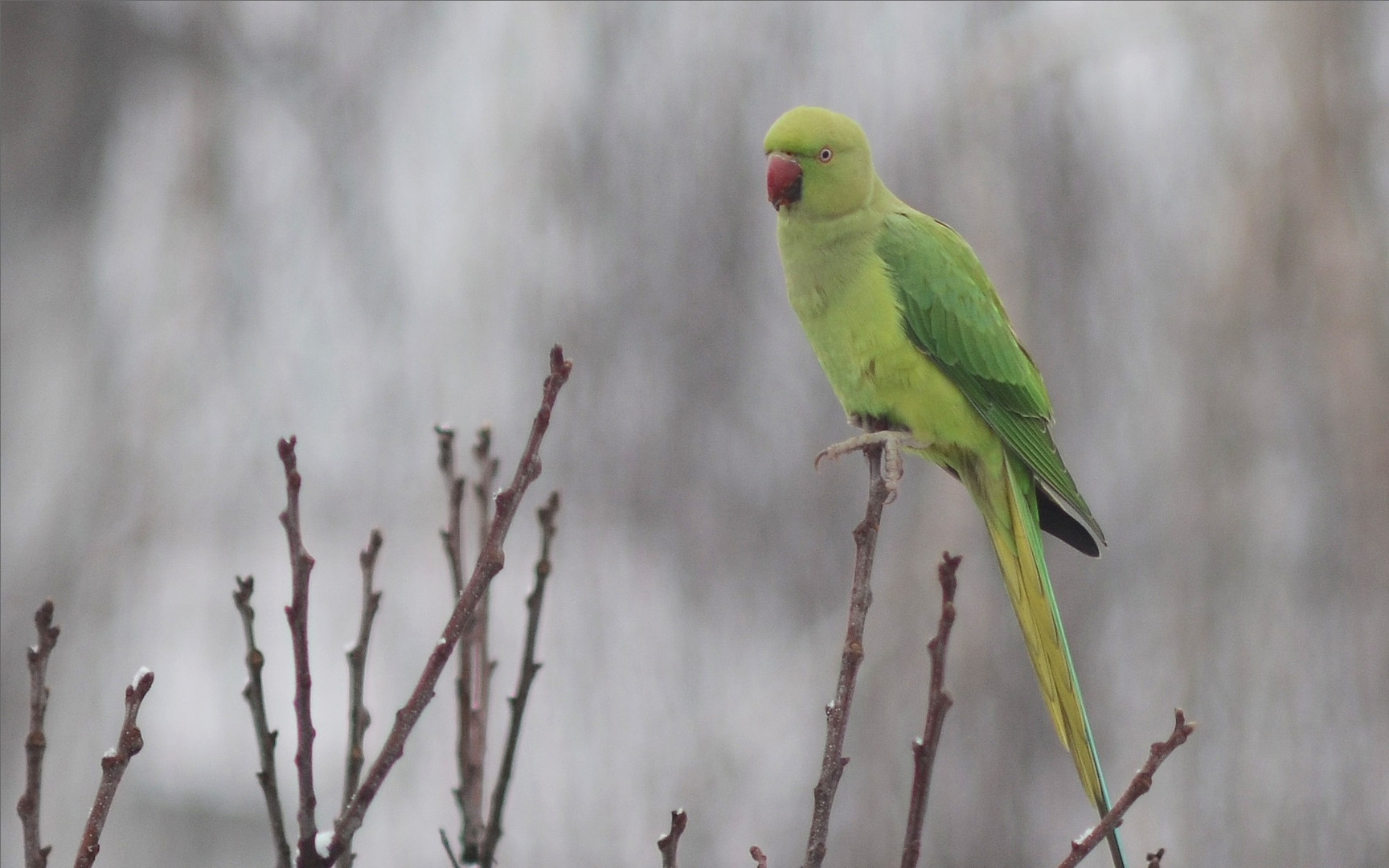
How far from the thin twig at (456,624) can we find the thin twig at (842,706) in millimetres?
186

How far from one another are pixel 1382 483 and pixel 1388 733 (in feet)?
1.31

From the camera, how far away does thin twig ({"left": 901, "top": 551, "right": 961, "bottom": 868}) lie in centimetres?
54

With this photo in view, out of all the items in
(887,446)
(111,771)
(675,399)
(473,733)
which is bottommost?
(111,771)

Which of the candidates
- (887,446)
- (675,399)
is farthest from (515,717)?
(675,399)

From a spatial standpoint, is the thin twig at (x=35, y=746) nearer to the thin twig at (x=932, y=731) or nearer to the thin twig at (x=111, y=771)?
the thin twig at (x=111, y=771)

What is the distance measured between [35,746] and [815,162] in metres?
0.80

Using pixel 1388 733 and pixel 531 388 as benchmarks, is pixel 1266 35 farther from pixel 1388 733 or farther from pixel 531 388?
pixel 531 388

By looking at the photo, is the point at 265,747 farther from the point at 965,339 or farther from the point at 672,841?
the point at 965,339

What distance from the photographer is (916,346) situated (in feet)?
3.67

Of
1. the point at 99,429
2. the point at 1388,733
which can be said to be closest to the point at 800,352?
the point at 1388,733

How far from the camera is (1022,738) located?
184cm

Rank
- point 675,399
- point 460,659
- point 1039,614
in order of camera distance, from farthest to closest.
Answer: point 675,399 < point 1039,614 < point 460,659

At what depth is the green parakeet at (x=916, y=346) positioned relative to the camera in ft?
3.51

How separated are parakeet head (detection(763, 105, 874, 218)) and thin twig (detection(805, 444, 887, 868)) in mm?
480
